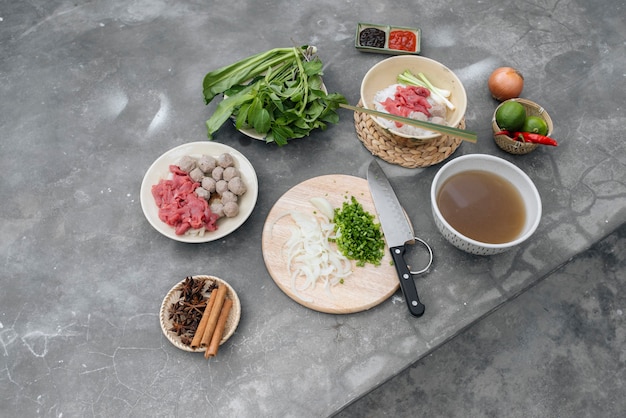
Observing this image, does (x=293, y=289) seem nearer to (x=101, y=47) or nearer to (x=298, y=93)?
(x=298, y=93)

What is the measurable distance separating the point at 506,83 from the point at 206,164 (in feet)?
4.65

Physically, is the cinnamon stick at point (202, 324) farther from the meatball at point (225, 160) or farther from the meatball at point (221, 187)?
the meatball at point (225, 160)

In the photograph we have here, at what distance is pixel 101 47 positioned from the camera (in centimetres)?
267

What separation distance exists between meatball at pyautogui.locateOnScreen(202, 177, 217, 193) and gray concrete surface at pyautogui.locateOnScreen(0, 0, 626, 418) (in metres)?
0.21

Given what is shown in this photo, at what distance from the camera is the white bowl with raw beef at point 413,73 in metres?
2.19

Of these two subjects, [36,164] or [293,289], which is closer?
[293,289]

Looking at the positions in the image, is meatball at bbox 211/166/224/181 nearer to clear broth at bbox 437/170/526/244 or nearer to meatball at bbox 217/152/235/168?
meatball at bbox 217/152/235/168

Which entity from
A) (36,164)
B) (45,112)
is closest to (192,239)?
(36,164)

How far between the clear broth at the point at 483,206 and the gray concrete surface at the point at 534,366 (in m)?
0.98

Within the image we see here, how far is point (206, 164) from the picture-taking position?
2.14m

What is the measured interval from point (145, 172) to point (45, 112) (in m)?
0.65

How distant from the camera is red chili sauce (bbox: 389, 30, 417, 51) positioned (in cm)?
255

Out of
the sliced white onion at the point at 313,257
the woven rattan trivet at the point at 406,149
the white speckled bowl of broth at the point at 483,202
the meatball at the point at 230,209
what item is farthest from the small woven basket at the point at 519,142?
the meatball at the point at 230,209

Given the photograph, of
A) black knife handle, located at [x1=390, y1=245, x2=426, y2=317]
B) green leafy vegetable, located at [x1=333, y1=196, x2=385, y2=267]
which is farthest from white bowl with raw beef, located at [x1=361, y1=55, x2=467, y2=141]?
Answer: black knife handle, located at [x1=390, y1=245, x2=426, y2=317]
